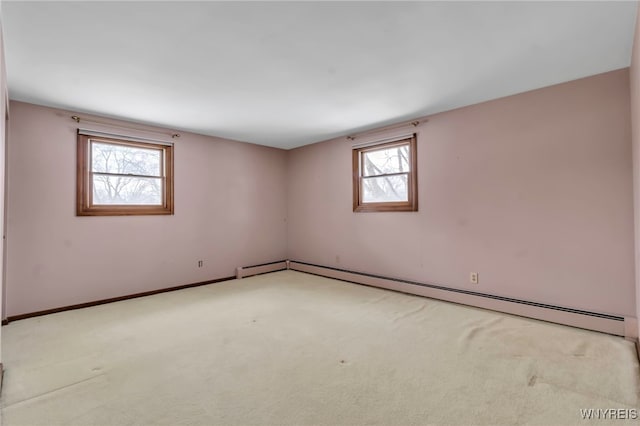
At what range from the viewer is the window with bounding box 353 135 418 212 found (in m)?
4.09

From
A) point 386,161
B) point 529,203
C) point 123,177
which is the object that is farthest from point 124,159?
point 529,203

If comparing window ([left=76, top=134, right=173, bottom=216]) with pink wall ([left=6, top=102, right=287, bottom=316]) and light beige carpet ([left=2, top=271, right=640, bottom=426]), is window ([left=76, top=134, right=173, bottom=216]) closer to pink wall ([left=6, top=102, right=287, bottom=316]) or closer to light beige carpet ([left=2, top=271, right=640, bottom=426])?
pink wall ([left=6, top=102, right=287, bottom=316])

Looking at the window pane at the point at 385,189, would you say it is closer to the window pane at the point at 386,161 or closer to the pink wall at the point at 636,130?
the window pane at the point at 386,161

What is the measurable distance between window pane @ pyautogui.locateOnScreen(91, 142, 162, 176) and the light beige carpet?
1773mm

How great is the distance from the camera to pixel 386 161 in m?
4.45

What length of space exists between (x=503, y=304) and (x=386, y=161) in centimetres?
232

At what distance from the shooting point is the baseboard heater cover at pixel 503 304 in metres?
2.68

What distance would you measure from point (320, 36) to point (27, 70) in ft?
8.16

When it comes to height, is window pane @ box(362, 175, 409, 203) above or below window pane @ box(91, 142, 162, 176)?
below

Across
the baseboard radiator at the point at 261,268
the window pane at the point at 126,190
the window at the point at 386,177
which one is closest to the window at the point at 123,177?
the window pane at the point at 126,190

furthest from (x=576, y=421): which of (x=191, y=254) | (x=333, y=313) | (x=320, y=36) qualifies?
(x=191, y=254)

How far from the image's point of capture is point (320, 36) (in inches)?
84.1

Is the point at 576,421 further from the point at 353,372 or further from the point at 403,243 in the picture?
the point at 403,243

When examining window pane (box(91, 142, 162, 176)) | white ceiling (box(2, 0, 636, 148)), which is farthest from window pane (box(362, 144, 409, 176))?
window pane (box(91, 142, 162, 176))
